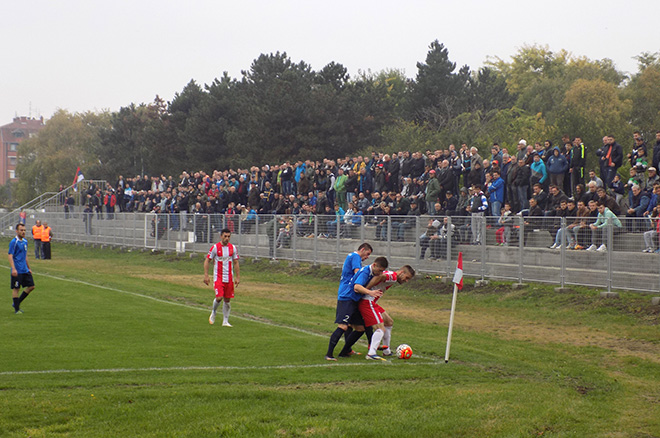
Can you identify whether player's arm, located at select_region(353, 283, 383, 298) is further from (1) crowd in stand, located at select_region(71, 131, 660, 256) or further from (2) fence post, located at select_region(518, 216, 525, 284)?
(2) fence post, located at select_region(518, 216, 525, 284)

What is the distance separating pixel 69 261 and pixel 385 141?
2736cm

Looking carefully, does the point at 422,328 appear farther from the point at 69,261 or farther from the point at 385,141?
the point at 385,141

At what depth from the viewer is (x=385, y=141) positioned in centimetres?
6056

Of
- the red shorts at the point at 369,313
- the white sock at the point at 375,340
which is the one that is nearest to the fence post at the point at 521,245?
the red shorts at the point at 369,313

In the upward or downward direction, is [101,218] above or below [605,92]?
below

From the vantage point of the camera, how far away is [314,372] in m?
11.5

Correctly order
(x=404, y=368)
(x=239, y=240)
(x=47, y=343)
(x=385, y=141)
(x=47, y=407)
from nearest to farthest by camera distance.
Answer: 1. (x=47, y=407)
2. (x=404, y=368)
3. (x=47, y=343)
4. (x=239, y=240)
5. (x=385, y=141)

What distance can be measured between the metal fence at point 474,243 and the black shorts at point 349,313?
352 inches

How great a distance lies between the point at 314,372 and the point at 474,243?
13.0m

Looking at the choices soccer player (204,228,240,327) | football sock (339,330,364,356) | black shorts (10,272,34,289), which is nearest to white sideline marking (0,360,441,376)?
football sock (339,330,364,356)

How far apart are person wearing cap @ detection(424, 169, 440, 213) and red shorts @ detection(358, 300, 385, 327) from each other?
14.5 metres

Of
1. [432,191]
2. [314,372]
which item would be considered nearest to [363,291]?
[314,372]

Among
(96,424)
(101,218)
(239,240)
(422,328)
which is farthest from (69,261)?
(96,424)

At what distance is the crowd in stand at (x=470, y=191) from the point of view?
20.6 metres
